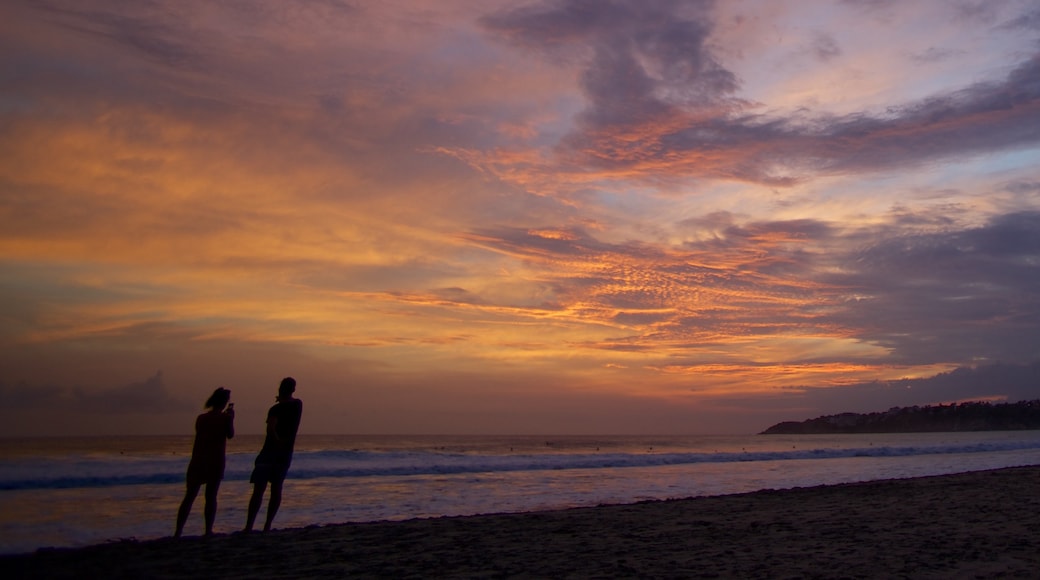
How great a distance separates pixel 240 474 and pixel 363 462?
7.03 m

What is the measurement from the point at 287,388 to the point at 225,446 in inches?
43.9

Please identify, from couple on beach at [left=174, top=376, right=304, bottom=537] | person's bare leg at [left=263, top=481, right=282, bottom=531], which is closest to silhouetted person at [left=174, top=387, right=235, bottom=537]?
couple on beach at [left=174, top=376, right=304, bottom=537]

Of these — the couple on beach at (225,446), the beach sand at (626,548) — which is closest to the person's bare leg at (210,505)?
the couple on beach at (225,446)

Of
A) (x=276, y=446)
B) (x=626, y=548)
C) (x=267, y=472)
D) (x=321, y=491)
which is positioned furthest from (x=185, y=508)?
(x=321, y=491)

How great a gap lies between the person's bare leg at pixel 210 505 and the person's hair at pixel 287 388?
144 centimetres

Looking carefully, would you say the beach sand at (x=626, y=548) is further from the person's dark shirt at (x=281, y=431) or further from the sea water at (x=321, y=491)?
the sea water at (x=321, y=491)

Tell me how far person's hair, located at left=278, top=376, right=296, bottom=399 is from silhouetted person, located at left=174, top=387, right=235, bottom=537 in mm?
677

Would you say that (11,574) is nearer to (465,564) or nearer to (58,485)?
(465,564)

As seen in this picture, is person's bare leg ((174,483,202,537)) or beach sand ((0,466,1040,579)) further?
person's bare leg ((174,483,202,537))

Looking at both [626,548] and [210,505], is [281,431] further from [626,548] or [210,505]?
[626,548]

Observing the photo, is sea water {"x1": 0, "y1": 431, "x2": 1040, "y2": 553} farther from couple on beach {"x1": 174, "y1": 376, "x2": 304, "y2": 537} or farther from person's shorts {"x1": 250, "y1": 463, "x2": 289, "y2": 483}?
person's shorts {"x1": 250, "y1": 463, "x2": 289, "y2": 483}

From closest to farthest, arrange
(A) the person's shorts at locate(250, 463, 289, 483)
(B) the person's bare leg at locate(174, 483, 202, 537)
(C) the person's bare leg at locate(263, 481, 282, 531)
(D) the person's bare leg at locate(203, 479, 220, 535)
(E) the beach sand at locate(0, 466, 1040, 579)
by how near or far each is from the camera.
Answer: (E) the beach sand at locate(0, 466, 1040, 579) < (B) the person's bare leg at locate(174, 483, 202, 537) < (D) the person's bare leg at locate(203, 479, 220, 535) < (A) the person's shorts at locate(250, 463, 289, 483) < (C) the person's bare leg at locate(263, 481, 282, 531)

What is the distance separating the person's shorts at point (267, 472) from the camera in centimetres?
1009

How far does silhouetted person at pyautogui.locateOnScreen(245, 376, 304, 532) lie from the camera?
10.1 m
